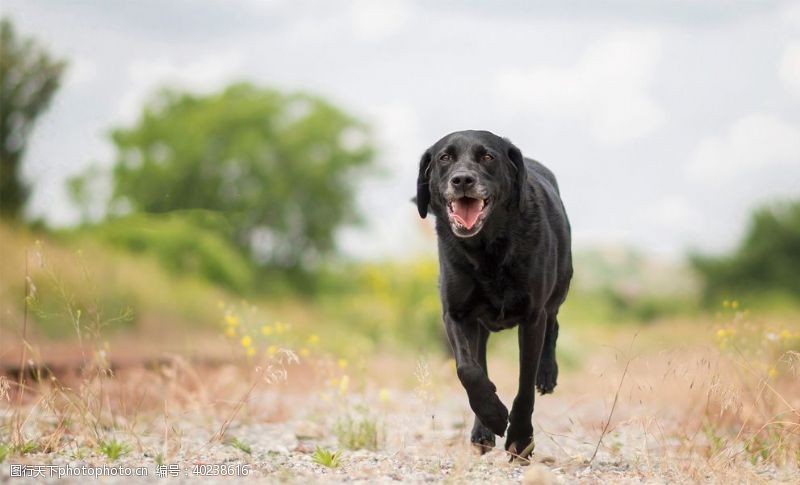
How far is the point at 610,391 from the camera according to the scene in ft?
20.2

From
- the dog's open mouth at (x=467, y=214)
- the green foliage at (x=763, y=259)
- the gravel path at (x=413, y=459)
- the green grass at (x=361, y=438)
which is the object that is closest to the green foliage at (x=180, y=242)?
the green foliage at (x=763, y=259)

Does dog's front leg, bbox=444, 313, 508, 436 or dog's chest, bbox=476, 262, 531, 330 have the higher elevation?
dog's chest, bbox=476, 262, 531, 330

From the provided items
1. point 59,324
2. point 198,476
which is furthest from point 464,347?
point 59,324

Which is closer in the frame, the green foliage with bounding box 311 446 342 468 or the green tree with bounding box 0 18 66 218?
the green foliage with bounding box 311 446 342 468

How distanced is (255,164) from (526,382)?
26742 millimetres

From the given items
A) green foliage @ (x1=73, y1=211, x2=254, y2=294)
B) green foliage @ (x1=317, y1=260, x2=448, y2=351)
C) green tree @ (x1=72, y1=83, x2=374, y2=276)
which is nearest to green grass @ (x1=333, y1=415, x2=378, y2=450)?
green foliage @ (x1=317, y1=260, x2=448, y2=351)

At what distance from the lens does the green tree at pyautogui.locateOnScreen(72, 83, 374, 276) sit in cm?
3072

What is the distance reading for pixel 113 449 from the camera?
17.8 ft

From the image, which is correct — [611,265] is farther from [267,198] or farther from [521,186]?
[521,186]

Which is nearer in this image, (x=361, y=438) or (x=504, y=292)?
(x=504, y=292)

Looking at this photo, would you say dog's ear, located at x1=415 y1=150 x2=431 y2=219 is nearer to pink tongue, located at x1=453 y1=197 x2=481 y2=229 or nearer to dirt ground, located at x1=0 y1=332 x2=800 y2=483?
pink tongue, located at x1=453 y1=197 x2=481 y2=229

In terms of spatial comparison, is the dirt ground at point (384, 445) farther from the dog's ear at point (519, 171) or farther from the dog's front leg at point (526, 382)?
the dog's ear at point (519, 171)

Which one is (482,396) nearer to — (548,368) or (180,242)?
(548,368)

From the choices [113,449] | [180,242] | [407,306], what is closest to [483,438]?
[113,449]
